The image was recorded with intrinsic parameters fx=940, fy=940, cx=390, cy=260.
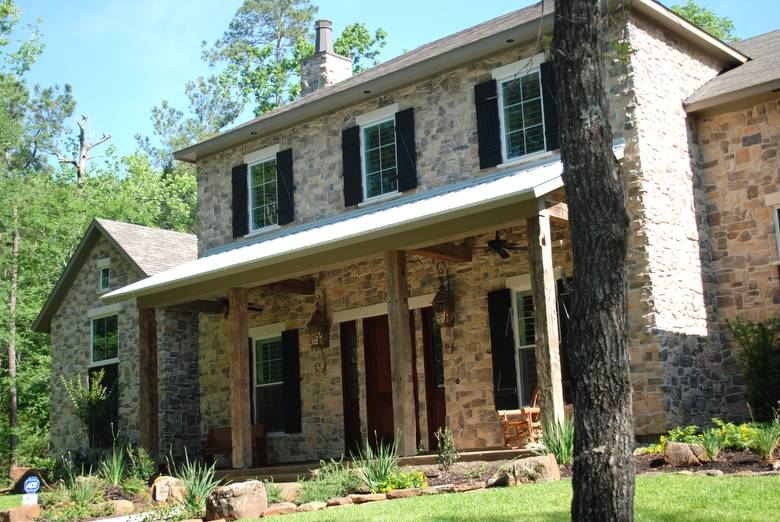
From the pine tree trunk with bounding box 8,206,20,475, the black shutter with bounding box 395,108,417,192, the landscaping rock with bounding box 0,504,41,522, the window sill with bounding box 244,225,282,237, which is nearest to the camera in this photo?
the landscaping rock with bounding box 0,504,41,522

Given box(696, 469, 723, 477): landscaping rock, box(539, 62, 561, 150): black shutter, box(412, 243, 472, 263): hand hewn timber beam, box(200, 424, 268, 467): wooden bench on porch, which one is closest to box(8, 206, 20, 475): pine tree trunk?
box(200, 424, 268, 467): wooden bench on porch

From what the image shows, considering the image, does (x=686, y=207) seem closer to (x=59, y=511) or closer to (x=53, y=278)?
(x=59, y=511)

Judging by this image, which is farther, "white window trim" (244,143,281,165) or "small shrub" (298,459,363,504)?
"white window trim" (244,143,281,165)

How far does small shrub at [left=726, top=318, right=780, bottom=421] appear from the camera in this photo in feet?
36.3

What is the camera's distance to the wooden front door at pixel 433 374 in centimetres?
1395

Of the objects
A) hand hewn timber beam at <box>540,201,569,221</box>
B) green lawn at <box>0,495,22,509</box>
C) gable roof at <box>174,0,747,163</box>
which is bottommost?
green lawn at <box>0,495,22,509</box>

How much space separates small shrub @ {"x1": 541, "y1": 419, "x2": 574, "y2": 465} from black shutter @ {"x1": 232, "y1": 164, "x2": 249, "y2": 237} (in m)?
8.42

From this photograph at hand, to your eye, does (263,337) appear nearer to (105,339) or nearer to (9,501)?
(105,339)

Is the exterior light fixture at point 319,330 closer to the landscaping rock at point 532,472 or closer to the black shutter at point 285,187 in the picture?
the black shutter at point 285,187

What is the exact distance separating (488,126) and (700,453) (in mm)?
5987

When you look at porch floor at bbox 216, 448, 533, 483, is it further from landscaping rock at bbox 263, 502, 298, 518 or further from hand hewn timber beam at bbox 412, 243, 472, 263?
hand hewn timber beam at bbox 412, 243, 472, 263

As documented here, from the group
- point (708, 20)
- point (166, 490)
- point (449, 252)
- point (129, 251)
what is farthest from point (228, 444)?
point (708, 20)

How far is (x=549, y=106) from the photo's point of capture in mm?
12531

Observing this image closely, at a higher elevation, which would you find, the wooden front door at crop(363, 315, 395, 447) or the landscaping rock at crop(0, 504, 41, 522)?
the wooden front door at crop(363, 315, 395, 447)
